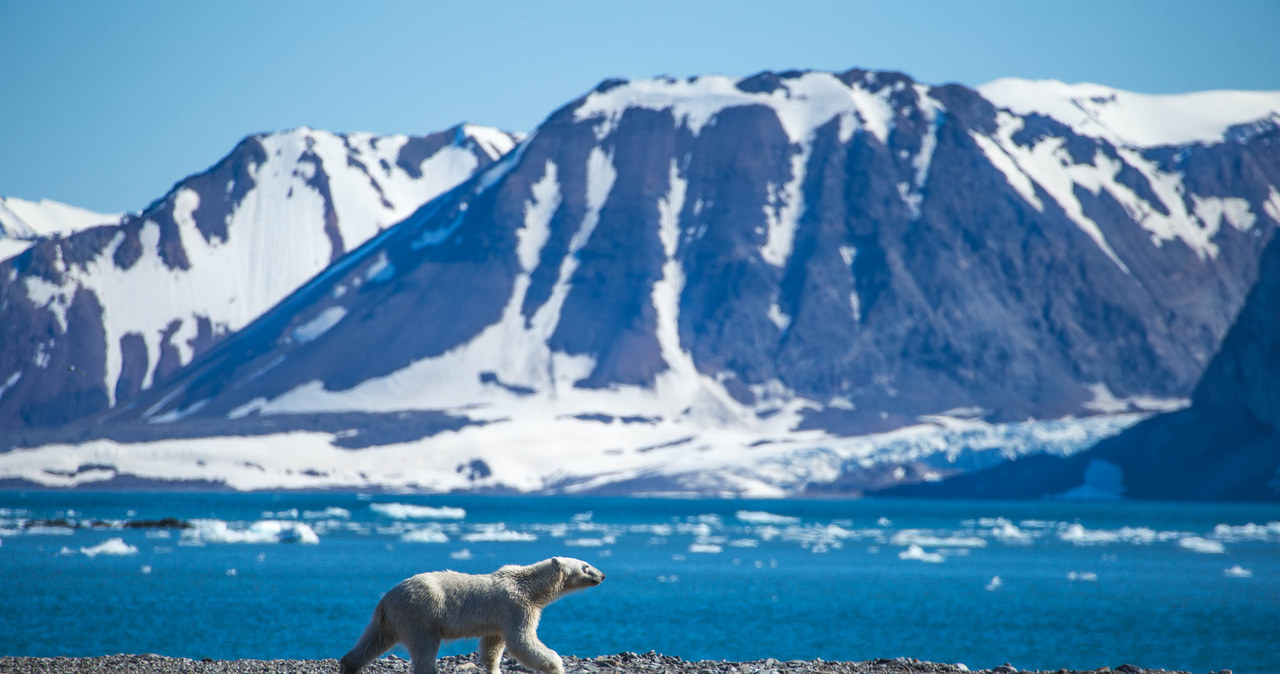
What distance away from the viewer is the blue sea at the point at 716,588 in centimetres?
4269

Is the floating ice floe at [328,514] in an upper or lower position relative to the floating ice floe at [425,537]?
upper

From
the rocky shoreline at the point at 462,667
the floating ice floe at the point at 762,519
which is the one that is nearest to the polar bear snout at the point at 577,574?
the rocky shoreline at the point at 462,667

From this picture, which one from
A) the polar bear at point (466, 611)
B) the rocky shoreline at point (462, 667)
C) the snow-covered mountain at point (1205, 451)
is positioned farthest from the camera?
the snow-covered mountain at point (1205, 451)

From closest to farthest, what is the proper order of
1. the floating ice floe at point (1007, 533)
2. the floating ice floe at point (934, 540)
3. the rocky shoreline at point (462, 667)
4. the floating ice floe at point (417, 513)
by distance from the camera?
the rocky shoreline at point (462, 667), the floating ice floe at point (934, 540), the floating ice floe at point (1007, 533), the floating ice floe at point (417, 513)

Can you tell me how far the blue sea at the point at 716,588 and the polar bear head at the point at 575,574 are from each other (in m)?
18.8

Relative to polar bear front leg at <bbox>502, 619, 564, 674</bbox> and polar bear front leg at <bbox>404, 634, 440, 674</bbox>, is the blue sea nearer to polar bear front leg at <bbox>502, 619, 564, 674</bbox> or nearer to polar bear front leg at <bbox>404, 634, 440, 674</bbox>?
polar bear front leg at <bbox>404, 634, 440, 674</bbox>

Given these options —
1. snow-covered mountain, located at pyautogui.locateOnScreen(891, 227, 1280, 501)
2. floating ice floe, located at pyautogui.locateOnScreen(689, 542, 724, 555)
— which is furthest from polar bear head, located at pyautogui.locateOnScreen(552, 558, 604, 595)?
snow-covered mountain, located at pyautogui.locateOnScreen(891, 227, 1280, 501)

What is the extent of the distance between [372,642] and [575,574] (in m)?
2.88

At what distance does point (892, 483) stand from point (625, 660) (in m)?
175

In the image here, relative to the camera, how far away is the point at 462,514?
134625 millimetres

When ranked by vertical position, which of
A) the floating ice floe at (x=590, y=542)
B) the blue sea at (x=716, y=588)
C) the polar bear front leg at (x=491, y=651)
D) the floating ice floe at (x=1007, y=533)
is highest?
the polar bear front leg at (x=491, y=651)

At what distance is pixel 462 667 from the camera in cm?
2456

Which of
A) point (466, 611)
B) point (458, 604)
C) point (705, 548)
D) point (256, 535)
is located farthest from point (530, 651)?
point (256, 535)

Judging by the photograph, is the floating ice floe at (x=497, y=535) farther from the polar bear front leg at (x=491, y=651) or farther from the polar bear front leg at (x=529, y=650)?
the polar bear front leg at (x=529, y=650)
